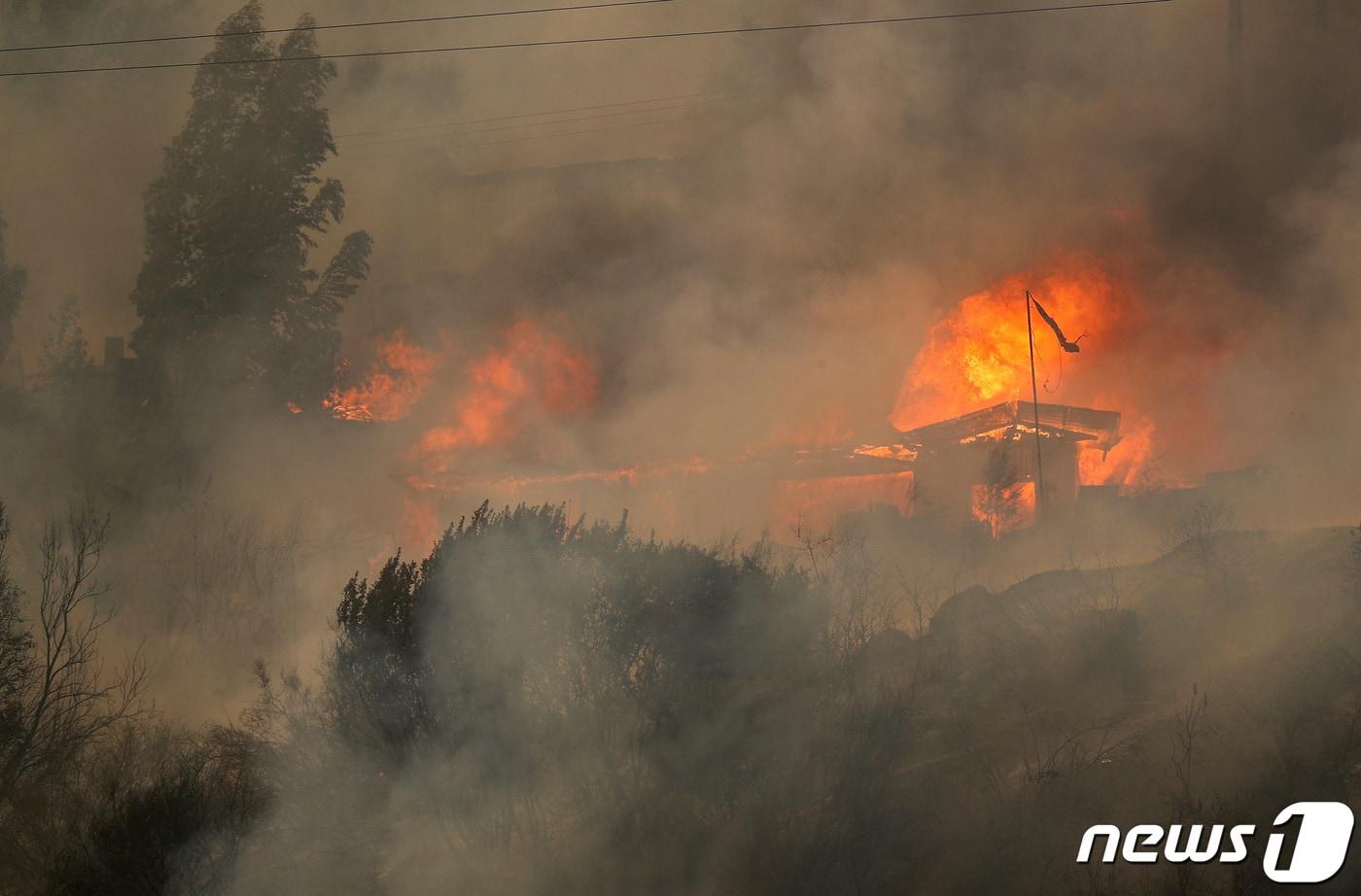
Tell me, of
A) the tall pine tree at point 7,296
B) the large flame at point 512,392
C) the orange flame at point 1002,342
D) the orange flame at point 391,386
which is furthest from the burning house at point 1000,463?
the tall pine tree at point 7,296

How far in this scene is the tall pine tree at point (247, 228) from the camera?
37.7 meters

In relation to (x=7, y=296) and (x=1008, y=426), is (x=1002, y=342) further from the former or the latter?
(x=7, y=296)

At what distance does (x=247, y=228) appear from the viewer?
3831cm

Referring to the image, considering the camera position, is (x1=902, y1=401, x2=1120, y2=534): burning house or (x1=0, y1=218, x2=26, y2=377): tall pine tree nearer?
(x1=902, y1=401, x2=1120, y2=534): burning house

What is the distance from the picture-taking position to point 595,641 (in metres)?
19.9

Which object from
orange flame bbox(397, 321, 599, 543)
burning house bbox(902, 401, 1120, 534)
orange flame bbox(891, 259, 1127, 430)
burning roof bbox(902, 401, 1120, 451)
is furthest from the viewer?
orange flame bbox(891, 259, 1127, 430)

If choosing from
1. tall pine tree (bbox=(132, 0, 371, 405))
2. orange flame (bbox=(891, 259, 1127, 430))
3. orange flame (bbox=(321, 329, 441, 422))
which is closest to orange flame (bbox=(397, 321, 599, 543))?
orange flame (bbox=(321, 329, 441, 422))

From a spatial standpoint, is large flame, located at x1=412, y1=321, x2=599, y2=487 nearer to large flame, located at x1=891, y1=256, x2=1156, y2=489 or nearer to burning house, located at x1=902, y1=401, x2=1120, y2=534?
large flame, located at x1=891, y1=256, x2=1156, y2=489

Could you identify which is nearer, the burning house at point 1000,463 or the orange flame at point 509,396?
the burning house at point 1000,463

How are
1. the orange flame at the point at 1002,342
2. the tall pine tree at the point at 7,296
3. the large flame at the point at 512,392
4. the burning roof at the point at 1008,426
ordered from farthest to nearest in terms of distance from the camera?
the orange flame at the point at 1002,342 < the large flame at the point at 512,392 < the burning roof at the point at 1008,426 < the tall pine tree at the point at 7,296

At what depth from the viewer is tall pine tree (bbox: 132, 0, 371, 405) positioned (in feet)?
124

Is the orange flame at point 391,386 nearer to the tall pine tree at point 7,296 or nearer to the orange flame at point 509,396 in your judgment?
the orange flame at point 509,396

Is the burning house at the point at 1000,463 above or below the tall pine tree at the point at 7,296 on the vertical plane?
below

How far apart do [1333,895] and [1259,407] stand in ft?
87.5
